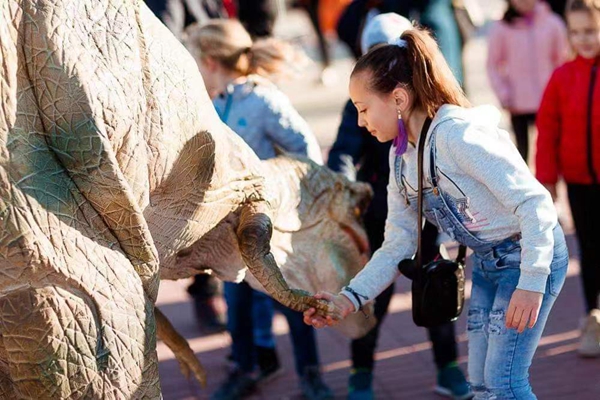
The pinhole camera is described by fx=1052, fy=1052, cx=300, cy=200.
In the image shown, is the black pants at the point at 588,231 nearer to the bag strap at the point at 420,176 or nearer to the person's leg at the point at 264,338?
the person's leg at the point at 264,338

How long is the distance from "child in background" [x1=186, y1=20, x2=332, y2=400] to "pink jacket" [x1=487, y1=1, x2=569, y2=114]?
101 inches

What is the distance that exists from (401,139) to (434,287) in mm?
467

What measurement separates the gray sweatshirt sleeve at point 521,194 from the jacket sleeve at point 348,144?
4.43 ft

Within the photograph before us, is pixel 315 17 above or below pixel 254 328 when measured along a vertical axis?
above

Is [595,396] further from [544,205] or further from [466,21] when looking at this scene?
[466,21]

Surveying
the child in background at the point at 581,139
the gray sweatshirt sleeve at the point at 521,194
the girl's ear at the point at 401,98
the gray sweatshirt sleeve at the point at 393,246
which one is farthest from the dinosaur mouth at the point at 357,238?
the child in background at the point at 581,139

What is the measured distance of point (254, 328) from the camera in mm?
4887

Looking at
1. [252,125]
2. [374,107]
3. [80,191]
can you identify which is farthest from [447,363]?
[80,191]

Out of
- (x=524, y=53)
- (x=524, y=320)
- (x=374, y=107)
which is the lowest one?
(x=524, y=320)

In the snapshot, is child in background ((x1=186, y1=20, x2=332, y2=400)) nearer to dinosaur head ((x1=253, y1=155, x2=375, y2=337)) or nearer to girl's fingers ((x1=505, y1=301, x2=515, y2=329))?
dinosaur head ((x1=253, y1=155, x2=375, y2=337))

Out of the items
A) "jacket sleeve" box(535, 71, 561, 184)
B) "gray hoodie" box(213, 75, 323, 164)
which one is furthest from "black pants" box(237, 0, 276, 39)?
"gray hoodie" box(213, 75, 323, 164)

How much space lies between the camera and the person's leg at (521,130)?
6.75m

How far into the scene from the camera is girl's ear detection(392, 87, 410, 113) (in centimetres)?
292

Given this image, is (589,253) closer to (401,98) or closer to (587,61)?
(587,61)
